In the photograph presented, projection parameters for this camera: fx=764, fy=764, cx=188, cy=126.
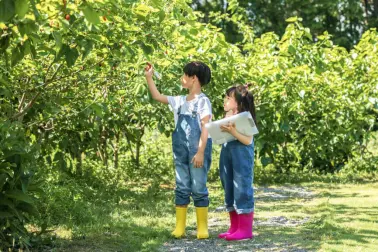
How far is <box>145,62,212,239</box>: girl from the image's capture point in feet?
19.6

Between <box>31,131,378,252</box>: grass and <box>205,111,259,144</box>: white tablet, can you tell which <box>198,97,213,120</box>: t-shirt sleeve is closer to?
<box>205,111,259,144</box>: white tablet

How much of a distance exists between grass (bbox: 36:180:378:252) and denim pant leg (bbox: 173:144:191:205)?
34 cm

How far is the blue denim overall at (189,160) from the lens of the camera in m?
6.00

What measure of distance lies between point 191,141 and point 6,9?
3083 millimetres

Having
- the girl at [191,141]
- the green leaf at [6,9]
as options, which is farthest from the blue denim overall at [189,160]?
the green leaf at [6,9]

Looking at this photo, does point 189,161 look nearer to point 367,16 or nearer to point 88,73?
point 88,73

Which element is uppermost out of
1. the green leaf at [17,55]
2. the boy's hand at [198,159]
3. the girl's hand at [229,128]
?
the green leaf at [17,55]

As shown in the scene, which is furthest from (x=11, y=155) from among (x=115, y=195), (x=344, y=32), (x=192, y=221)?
(x=344, y=32)

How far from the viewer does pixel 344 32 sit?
2470 cm

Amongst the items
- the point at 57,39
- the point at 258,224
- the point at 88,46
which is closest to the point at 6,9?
the point at 57,39

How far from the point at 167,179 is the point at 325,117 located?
2.48m

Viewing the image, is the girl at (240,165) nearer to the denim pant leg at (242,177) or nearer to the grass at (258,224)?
the denim pant leg at (242,177)

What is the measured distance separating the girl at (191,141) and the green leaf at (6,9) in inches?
115

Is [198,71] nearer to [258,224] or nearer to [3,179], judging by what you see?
[258,224]
